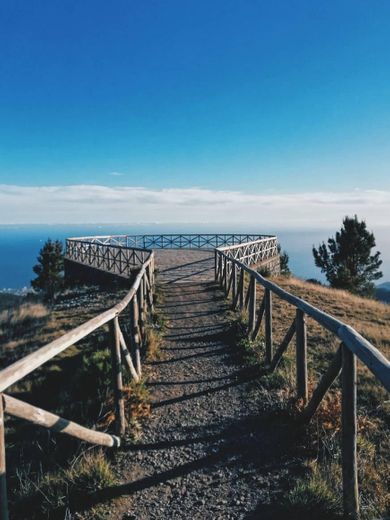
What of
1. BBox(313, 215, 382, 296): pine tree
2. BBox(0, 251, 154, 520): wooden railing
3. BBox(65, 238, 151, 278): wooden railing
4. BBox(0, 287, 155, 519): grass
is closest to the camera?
BBox(0, 251, 154, 520): wooden railing

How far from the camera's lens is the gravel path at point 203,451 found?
297 centimetres

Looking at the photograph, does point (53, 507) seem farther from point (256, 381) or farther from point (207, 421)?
point (256, 381)

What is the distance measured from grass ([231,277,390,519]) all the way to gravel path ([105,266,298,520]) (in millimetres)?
246

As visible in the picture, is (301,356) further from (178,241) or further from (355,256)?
(355,256)

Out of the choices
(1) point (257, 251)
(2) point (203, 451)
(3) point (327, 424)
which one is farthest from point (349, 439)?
(1) point (257, 251)

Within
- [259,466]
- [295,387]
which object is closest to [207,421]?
[259,466]

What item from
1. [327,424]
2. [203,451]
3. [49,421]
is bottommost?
[203,451]

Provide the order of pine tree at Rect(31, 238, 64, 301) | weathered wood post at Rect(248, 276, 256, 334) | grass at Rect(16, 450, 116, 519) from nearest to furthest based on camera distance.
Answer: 1. grass at Rect(16, 450, 116, 519)
2. weathered wood post at Rect(248, 276, 256, 334)
3. pine tree at Rect(31, 238, 64, 301)

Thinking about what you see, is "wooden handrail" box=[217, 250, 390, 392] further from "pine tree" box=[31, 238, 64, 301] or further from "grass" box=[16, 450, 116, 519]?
"pine tree" box=[31, 238, 64, 301]

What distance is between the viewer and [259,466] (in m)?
3.39

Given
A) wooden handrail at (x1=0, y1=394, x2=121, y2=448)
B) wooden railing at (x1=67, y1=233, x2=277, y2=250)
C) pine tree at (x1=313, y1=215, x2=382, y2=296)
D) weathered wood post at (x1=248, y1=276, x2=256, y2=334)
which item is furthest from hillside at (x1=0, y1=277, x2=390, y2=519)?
pine tree at (x1=313, y1=215, x2=382, y2=296)

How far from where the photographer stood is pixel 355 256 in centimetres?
2850

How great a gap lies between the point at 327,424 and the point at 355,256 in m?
27.3

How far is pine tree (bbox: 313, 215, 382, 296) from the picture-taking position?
2789 centimetres
